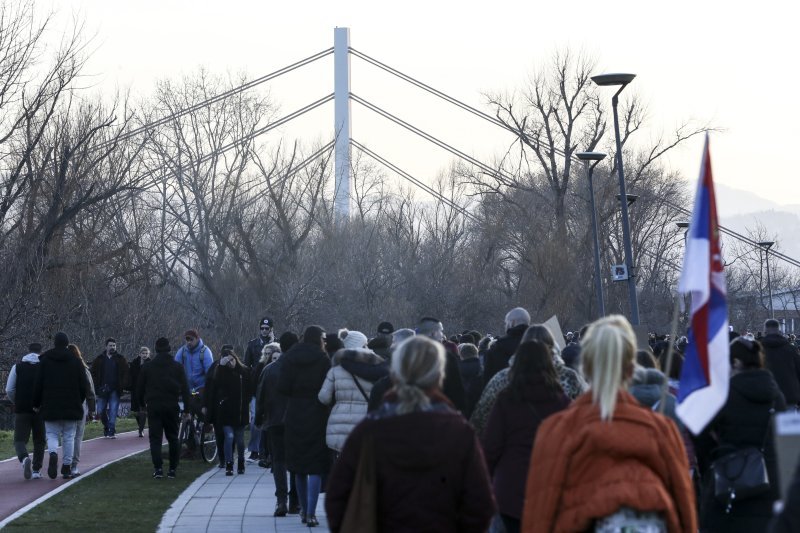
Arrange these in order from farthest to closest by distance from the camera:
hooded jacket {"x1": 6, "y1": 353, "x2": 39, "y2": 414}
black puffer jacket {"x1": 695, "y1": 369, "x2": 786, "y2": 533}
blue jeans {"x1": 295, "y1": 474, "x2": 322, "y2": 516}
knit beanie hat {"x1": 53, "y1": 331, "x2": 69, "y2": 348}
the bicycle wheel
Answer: the bicycle wheel
hooded jacket {"x1": 6, "y1": 353, "x2": 39, "y2": 414}
knit beanie hat {"x1": 53, "y1": 331, "x2": 69, "y2": 348}
blue jeans {"x1": 295, "y1": 474, "x2": 322, "y2": 516}
black puffer jacket {"x1": 695, "y1": 369, "x2": 786, "y2": 533}

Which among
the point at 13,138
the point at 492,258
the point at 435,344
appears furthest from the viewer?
the point at 492,258

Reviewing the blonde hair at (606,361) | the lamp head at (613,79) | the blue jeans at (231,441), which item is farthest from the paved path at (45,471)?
the lamp head at (613,79)

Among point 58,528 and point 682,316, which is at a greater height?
point 682,316

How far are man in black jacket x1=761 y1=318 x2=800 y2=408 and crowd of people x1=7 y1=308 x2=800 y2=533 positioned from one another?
10.9ft

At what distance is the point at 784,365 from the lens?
17844 millimetres

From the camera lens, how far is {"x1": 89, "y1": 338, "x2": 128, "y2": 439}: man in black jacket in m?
28.0

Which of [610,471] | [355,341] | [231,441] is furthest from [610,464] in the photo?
[231,441]

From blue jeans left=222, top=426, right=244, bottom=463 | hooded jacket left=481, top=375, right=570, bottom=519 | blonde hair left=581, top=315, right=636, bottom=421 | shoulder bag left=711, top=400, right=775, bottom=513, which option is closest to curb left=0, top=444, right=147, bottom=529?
blue jeans left=222, top=426, right=244, bottom=463

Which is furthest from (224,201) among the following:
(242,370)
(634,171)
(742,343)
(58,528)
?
(742,343)

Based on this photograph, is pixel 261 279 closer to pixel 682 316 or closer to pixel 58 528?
pixel 682 316

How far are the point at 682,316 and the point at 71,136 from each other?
31.5 meters

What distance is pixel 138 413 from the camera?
86.6 ft

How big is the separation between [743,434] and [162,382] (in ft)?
34.9

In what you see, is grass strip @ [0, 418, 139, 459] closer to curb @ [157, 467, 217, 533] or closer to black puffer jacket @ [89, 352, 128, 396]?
black puffer jacket @ [89, 352, 128, 396]
